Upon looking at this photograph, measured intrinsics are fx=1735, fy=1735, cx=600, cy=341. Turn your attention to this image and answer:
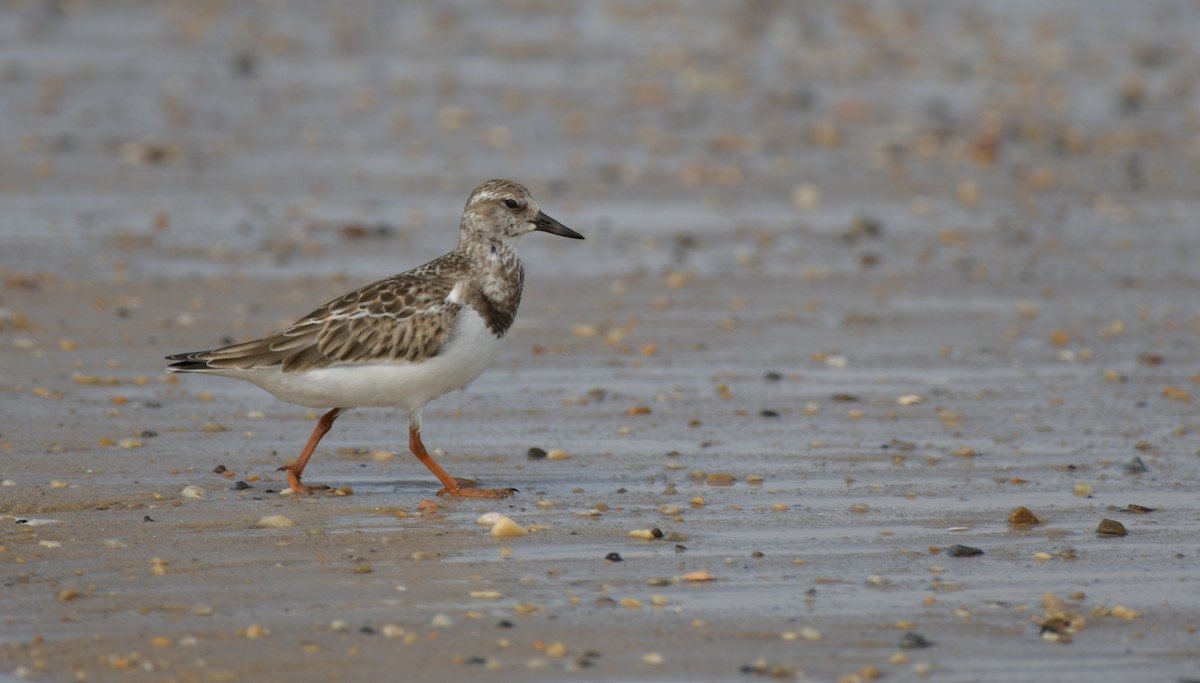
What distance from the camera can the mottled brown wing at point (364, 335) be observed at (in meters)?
6.62

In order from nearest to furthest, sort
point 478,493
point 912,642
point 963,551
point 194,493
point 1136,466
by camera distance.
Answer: point 912,642 → point 963,551 → point 194,493 → point 478,493 → point 1136,466

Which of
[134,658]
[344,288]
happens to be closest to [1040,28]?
[344,288]

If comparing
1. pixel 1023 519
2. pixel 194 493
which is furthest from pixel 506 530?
pixel 1023 519

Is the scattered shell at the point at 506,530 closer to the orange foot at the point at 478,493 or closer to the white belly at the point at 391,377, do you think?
the orange foot at the point at 478,493

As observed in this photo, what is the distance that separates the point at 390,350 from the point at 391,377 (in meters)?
0.10

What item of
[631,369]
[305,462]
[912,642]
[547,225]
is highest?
[547,225]

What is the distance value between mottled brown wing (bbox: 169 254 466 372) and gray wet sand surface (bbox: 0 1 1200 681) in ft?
1.67

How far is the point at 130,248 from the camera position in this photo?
11594 mm

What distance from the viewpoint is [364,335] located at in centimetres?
666

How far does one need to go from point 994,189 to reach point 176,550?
32.4 ft

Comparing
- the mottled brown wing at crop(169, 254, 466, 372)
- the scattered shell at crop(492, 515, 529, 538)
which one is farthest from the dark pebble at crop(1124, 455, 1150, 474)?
the mottled brown wing at crop(169, 254, 466, 372)

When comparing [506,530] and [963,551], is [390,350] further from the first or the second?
[963,551]

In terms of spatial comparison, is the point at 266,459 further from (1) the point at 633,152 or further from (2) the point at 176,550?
(1) the point at 633,152

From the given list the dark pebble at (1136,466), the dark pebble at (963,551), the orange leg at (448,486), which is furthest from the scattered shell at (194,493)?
the dark pebble at (1136,466)
